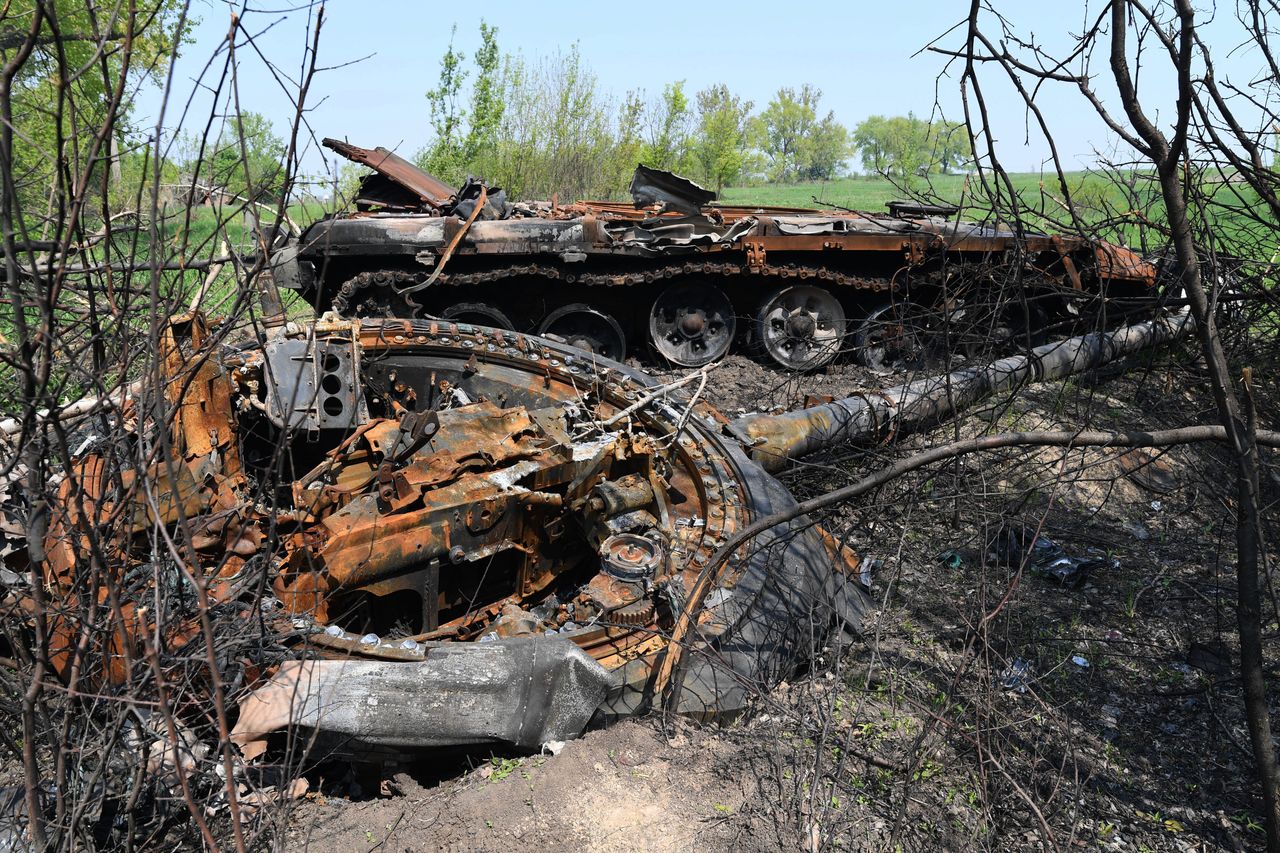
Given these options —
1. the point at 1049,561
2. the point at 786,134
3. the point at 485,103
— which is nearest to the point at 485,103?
the point at 485,103

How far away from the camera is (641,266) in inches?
418

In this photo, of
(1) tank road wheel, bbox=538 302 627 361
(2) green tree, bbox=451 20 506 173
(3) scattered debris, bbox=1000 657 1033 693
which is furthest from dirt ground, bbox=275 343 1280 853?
(2) green tree, bbox=451 20 506 173

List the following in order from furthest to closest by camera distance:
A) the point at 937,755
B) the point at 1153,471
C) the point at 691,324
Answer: the point at 691,324, the point at 1153,471, the point at 937,755

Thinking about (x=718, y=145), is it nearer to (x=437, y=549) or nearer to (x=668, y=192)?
(x=668, y=192)

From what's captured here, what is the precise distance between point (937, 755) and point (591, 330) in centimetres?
757

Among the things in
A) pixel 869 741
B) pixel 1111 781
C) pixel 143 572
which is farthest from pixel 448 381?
pixel 1111 781

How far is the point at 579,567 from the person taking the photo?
5477 mm

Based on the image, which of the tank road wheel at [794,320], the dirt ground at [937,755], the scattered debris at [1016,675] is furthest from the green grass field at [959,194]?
the scattered debris at [1016,675]

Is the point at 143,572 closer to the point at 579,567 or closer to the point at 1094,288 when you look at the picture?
the point at 579,567

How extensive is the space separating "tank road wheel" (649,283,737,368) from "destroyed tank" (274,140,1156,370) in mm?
17

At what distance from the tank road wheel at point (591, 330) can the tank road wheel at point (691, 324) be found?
1.50ft

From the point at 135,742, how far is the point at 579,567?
261cm

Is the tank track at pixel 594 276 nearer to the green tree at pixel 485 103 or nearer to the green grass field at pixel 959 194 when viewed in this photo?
the green grass field at pixel 959 194

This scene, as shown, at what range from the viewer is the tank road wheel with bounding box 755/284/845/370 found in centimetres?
1116
